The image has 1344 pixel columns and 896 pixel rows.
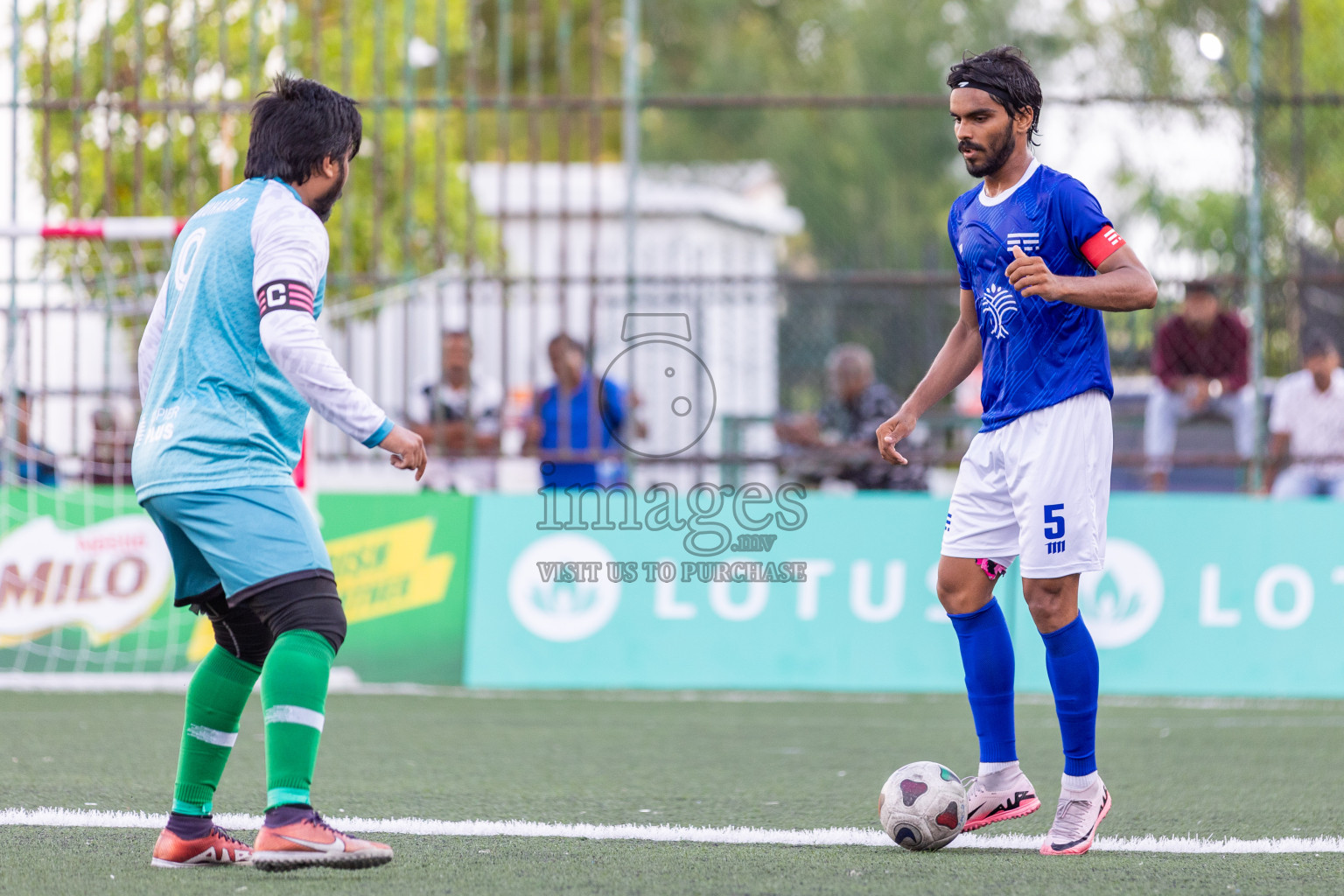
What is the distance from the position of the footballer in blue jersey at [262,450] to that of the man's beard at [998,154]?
64.9 inches

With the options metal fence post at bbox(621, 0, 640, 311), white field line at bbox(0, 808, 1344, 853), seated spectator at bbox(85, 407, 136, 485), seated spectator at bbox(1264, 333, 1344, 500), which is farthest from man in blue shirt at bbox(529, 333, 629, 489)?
white field line at bbox(0, 808, 1344, 853)

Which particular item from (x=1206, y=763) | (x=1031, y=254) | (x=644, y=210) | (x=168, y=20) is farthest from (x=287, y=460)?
(x=644, y=210)

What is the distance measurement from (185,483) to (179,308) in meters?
0.44

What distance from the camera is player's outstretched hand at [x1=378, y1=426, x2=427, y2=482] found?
376 centimetres

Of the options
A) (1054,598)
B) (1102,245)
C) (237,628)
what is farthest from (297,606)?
(1102,245)

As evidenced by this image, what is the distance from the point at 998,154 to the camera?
177 inches

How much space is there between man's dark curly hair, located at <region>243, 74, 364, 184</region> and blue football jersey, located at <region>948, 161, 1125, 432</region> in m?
1.76

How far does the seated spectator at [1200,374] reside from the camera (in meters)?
9.84

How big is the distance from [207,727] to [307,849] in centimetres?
51

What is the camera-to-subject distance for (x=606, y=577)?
30.1ft

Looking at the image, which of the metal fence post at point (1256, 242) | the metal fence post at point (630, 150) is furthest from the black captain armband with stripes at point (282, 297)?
the metal fence post at point (1256, 242)

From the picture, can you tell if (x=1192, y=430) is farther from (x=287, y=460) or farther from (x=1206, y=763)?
(x=287, y=460)

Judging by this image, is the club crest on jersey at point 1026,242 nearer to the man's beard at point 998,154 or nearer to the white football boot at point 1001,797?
the man's beard at point 998,154

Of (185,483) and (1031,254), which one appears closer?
(185,483)
